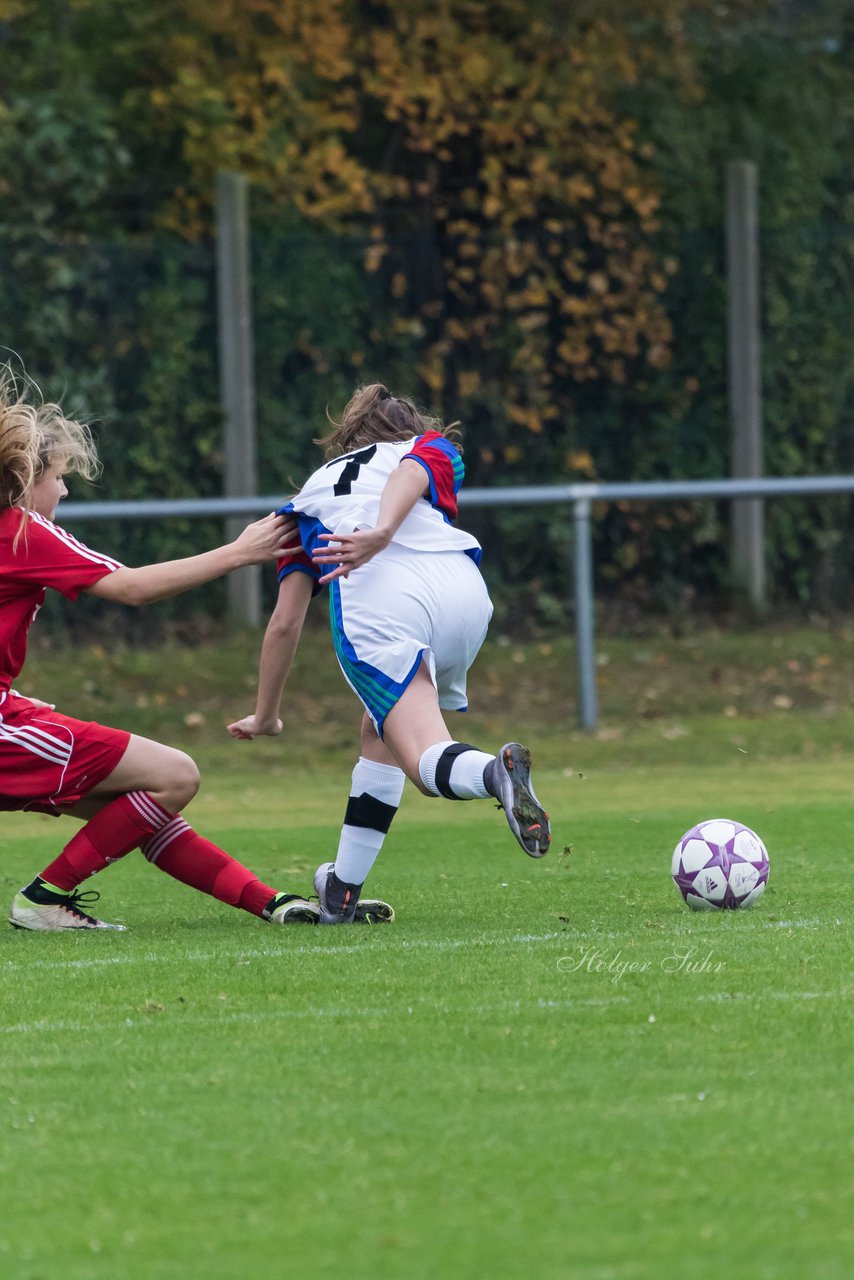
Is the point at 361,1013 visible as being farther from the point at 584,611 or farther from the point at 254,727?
the point at 584,611

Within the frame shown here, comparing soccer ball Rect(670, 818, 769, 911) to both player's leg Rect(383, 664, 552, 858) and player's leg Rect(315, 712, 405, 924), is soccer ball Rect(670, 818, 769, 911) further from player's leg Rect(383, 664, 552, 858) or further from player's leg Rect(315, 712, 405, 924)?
player's leg Rect(315, 712, 405, 924)

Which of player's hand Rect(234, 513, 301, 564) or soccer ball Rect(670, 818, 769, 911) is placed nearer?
player's hand Rect(234, 513, 301, 564)

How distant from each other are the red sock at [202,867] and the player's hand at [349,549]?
0.95 meters

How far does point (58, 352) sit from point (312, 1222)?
37.1 feet

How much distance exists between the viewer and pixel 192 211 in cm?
1476

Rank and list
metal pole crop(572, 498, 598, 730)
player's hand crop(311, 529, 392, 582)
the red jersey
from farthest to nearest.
A: metal pole crop(572, 498, 598, 730)
the red jersey
player's hand crop(311, 529, 392, 582)

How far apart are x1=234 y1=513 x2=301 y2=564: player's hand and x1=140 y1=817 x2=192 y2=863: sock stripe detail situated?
0.85m

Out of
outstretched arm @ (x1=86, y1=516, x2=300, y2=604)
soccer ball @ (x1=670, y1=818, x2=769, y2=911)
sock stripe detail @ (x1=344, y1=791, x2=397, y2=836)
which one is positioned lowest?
soccer ball @ (x1=670, y1=818, x2=769, y2=911)

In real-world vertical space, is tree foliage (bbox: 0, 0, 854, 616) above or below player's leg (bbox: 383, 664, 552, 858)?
above

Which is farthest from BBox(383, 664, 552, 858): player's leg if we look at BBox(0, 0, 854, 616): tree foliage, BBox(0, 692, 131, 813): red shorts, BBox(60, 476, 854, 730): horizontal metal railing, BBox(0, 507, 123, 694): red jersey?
BBox(0, 0, 854, 616): tree foliage

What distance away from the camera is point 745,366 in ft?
48.8

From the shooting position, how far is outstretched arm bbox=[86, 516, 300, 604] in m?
5.91

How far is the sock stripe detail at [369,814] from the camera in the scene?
239 inches

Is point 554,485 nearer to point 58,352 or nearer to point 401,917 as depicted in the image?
point 58,352
